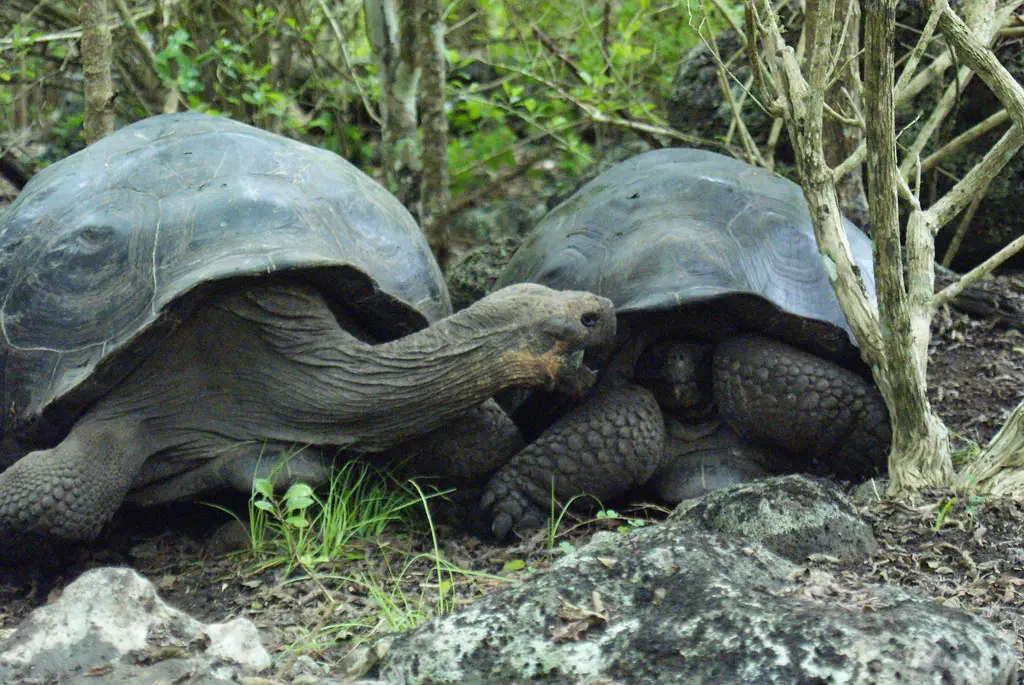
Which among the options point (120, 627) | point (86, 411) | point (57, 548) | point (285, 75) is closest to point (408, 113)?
point (285, 75)

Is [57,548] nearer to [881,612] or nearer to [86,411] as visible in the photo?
[86,411]

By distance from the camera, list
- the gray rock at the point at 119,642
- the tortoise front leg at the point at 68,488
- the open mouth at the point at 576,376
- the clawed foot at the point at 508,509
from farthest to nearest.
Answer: the clawed foot at the point at 508,509
the open mouth at the point at 576,376
the tortoise front leg at the point at 68,488
the gray rock at the point at 119,642

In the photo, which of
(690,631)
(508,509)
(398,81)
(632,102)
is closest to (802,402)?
(508,509)

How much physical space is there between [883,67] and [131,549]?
8.50 ft

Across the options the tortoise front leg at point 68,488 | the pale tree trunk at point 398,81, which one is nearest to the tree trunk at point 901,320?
the tortoise front leg at point 68,488

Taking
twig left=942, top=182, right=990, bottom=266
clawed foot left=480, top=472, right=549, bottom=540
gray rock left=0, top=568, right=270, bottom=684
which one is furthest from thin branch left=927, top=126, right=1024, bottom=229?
gray rock left=0, top=568, right=270, bottom=684

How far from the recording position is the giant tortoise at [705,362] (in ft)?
12.3

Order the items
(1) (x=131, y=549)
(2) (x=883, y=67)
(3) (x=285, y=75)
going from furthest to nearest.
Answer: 1. (3) (x=285, y=75)
2. (1) (x=131, y=549)
3. (2) (x=883, y=67)

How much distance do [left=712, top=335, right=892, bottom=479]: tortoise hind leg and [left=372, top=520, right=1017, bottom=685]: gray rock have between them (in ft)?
5.53

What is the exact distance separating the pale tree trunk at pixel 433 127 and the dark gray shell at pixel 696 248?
2.79 ft

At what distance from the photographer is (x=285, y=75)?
273 inches

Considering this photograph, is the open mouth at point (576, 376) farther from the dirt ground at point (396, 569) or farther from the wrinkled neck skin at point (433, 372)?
the dirt ground at point (396, 569)

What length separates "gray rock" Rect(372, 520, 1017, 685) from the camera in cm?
176

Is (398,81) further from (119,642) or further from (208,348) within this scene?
(119,642)
